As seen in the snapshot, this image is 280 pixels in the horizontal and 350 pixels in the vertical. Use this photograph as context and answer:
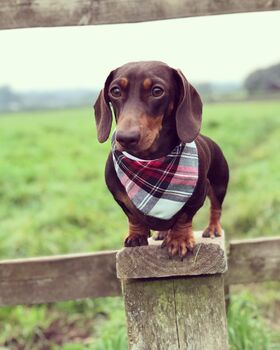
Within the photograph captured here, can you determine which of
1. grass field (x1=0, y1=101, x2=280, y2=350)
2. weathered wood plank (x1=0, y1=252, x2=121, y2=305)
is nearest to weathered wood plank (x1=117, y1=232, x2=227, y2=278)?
weathered wood plank (x1=0, y1=252, x2=121, y2=305)

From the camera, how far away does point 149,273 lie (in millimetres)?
2389

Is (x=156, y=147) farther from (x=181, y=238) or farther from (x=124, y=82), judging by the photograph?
(x=181, y=238)

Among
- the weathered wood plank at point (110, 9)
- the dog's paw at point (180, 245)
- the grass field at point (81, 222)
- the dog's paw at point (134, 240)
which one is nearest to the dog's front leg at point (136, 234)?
the dog's paw at point (134, 240)

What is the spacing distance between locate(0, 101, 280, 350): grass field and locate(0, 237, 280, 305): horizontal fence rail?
278 millimetres

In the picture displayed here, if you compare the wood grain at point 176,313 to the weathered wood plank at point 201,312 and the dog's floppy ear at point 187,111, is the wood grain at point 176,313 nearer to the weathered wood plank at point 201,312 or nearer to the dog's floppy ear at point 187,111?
the weathered wood plank at point 201,312

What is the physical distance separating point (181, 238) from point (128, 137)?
472 millimetres

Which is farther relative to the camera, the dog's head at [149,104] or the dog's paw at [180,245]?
the dog's paw at [180,245]

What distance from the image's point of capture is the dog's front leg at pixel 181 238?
235 cm

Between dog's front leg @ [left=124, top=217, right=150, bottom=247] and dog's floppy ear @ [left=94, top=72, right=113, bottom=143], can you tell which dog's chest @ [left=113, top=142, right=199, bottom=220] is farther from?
dog's front leg @ [left=124, top=217, right=150, bottom=247]

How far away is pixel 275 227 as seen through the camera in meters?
6.22

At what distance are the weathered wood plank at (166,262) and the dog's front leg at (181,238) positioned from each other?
0.02 m

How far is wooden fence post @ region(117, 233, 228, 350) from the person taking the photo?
2387 millimetres

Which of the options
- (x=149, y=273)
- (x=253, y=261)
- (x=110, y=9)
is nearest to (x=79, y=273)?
(x=253, y=261)

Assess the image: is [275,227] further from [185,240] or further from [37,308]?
[185,240]
